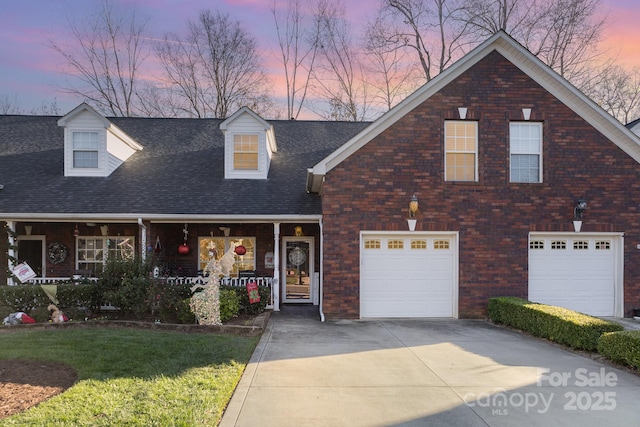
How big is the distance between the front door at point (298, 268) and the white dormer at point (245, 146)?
8.21ft

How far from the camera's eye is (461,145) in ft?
37.3

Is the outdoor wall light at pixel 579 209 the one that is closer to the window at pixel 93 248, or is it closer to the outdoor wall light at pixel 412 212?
the outdoor wall light at pixel 412 212

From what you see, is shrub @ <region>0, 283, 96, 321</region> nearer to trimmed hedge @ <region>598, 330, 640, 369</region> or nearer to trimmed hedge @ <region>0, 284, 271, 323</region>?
trimmed hedge @ <region>0, 284, 271, 323</region>

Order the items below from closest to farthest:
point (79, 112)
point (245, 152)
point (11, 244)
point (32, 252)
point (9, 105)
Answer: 1. point (11, 244)
2. point (79, 112)
3. point (32, 252)
4. point (245, 152)
5. point (9, 105)

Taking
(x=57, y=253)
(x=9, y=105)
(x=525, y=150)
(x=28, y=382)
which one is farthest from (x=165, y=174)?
(x=9, y=105)

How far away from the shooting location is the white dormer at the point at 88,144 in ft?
44.4

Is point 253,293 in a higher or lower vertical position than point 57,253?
lower

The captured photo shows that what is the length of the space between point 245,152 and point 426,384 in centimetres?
998

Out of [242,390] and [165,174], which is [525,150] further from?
[165,174]

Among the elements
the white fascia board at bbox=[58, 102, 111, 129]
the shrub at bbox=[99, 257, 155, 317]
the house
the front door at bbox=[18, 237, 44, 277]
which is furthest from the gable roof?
the front door at bbox=[18, 237, 44, 277]

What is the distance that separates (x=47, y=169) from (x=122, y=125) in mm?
3596

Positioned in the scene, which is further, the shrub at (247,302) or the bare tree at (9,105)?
the bare tree at (9,105)

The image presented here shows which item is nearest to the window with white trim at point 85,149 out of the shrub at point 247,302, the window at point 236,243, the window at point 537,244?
the window at point 236,243

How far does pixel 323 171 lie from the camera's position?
11.0m
